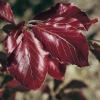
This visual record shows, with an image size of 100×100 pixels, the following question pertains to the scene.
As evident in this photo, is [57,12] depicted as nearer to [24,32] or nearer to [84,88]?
[24,32]

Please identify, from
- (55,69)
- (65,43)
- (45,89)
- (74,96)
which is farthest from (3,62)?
(74,96)

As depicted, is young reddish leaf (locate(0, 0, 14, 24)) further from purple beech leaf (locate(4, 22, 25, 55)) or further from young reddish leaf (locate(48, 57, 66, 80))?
young reddish leaf (locate(48, 57, 66, 80))

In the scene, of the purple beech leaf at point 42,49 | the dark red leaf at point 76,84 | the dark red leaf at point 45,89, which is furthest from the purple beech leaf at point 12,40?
the dark red leaf at point 76,84

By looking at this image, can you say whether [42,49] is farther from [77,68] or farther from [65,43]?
[77,68]

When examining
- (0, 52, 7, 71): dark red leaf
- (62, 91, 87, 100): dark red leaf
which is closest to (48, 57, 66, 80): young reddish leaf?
(0, 52, 7, 71): dark red leaf

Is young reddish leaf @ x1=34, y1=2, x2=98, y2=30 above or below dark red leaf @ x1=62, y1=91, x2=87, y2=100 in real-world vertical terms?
above

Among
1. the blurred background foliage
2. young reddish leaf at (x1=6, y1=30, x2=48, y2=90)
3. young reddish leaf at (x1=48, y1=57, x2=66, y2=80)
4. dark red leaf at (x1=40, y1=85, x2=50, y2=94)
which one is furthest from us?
the blurred background foliage

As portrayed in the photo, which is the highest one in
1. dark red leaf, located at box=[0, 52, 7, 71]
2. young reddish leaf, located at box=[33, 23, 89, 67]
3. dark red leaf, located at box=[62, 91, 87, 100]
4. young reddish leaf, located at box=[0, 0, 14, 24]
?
young reddish leaf, located at box=[0, 0, 14, 24]
